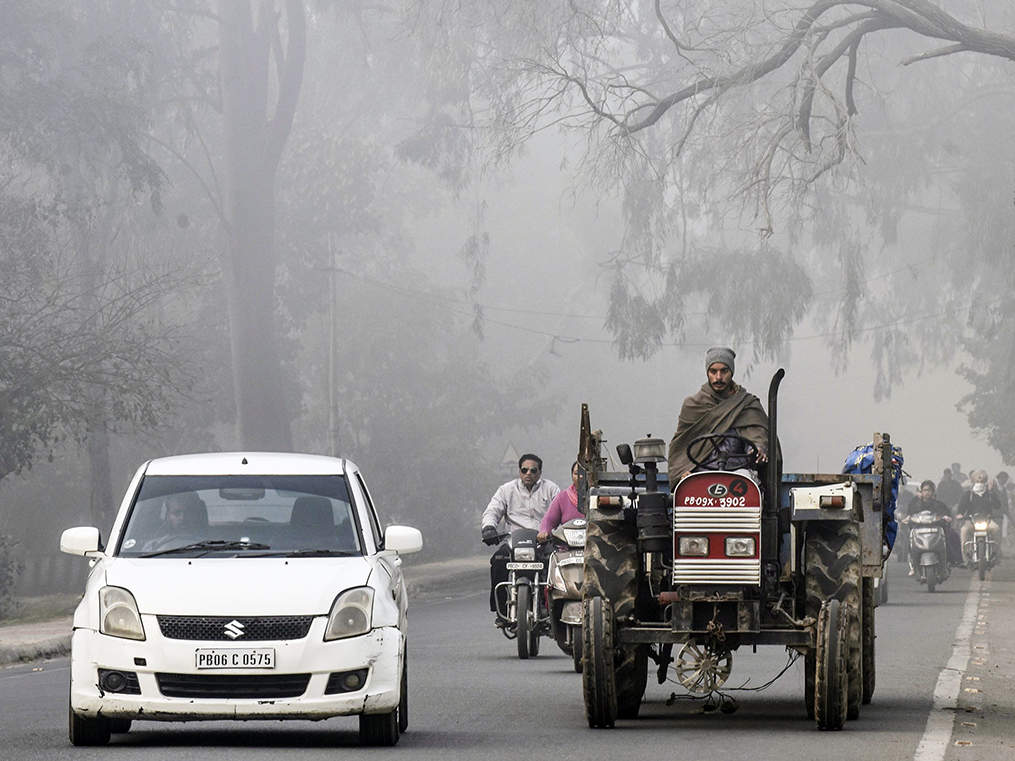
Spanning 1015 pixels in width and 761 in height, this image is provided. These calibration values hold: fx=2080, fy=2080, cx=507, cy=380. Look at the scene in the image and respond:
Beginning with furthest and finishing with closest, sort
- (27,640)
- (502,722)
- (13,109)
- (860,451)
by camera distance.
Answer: (13,109) → (27,640) → (860,451) → (502,722)

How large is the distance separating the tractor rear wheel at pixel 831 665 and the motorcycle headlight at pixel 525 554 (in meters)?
6.39

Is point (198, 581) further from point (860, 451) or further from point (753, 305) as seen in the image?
point (753, 305)

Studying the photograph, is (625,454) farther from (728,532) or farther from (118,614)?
(118,614)

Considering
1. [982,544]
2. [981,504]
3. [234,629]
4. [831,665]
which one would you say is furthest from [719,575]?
[981,504]

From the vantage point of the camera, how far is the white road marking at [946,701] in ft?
34.4

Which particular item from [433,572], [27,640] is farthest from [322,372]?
[27,640]

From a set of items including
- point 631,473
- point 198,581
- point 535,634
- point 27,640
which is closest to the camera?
point 198,581

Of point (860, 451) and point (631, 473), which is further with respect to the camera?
point (860, 451)

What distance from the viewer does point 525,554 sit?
1758 cm

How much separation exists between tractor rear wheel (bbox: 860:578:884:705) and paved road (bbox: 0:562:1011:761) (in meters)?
0.18

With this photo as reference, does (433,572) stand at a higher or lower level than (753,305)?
lower

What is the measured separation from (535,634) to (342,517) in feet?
21.9

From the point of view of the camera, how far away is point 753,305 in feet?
127

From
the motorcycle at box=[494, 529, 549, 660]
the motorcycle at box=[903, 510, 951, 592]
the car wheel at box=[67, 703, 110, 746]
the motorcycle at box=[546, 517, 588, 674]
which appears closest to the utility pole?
the motorcycle at box=[903, 510, 951, 592]
